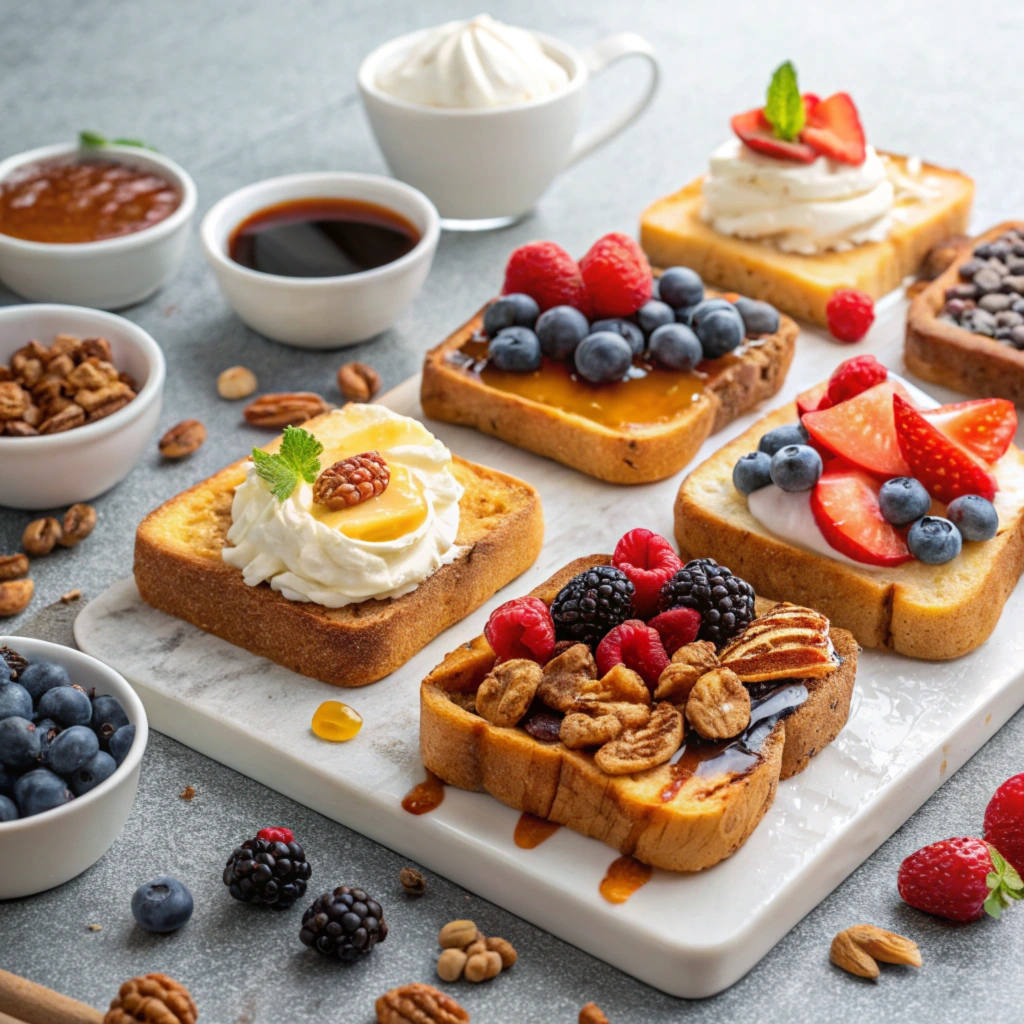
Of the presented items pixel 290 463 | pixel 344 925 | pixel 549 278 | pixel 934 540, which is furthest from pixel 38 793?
pixel 549 278

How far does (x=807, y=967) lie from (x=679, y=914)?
0.25 meters

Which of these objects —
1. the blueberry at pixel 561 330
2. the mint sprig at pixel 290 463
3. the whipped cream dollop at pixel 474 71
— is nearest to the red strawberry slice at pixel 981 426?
the blueberry at pixel 561 330

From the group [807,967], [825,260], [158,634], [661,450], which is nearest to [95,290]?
[158,634]

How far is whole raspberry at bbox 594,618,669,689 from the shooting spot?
2646 mm

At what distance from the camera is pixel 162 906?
2480 millimetres

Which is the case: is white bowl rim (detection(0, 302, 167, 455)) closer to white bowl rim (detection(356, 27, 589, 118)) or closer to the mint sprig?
the mint sprig

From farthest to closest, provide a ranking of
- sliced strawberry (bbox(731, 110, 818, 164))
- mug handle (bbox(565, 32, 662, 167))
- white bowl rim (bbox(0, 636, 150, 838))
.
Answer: mug handle (bbox(565, 32, 662, 167))
sliced strawberry (bbox(731, 110, 818, 164))
white bowl rim (bbox(0, 636, 150, 838))

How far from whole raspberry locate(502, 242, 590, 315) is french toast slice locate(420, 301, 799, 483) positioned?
204 millimetres

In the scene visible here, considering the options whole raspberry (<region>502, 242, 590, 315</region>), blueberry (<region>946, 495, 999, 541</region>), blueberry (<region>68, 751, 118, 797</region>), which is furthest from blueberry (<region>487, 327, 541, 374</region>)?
blueberry (<region>68, 751, 118, 797</region>)

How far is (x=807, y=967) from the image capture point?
246 cm

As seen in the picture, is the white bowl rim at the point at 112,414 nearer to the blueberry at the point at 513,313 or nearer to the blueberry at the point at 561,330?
the blueberry at the point at 513,313

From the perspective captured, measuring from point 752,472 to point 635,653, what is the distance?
0.72 m

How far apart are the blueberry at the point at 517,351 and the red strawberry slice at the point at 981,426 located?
39.3 inches

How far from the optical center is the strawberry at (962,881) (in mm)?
2479
